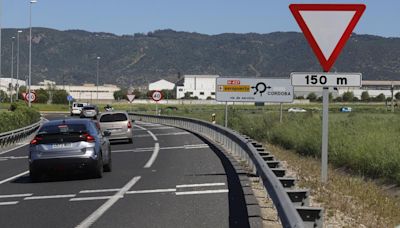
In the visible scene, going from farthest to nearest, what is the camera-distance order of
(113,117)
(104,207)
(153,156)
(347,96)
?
1. (347,96)
2. (113,117)
3. (153,156)
4. (104,207)

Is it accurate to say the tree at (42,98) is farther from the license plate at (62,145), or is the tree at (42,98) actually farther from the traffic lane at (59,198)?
the license plate at (62,145)

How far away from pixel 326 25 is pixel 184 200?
160 inches

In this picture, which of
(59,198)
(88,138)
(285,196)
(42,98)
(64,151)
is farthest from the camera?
(42,98)

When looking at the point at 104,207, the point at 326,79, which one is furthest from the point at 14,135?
the point at 326,79

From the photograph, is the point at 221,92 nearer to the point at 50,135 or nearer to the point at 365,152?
the point at 365,152

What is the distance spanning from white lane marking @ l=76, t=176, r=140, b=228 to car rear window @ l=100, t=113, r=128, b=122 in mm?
16325

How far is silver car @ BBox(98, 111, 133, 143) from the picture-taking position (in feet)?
101

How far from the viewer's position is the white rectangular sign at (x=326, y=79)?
10719 millimetres

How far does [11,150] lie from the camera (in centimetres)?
2895

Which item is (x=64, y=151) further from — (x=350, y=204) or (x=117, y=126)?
(x=117, y=126)

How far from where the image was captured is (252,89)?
3494 centimetres

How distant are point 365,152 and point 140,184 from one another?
8.19 metres

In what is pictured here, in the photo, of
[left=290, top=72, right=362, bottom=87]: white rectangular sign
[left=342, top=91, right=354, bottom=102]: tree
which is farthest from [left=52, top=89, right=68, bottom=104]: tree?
[left=290, top=72, right=362, bottom=87]: white rectangular sign

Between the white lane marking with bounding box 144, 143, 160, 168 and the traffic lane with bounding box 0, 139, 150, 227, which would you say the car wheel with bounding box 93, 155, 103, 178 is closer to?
the traffic lane with bounding box 0, 139, 150, 227
